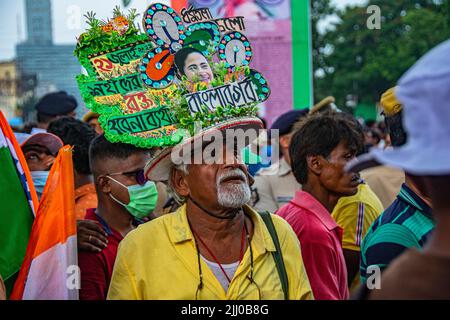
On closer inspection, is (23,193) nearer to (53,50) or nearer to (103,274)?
(103,274)

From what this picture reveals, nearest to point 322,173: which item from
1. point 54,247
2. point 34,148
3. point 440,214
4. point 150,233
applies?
point 150,233

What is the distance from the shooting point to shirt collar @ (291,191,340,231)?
13.2ft

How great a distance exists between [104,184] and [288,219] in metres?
1.09

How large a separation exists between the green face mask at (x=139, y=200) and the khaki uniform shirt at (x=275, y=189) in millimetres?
1828

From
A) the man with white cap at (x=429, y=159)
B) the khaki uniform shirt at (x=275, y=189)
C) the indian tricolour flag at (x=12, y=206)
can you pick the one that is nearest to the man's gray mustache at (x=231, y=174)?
the indian tricolour flag at (x=12, y=206)

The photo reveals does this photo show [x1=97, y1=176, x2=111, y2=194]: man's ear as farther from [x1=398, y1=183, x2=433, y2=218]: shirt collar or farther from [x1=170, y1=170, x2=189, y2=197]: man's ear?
[x1=398, y1=183, x2=433, y2=218]: shirt collar

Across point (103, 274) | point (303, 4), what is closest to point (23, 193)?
point (103, 274)

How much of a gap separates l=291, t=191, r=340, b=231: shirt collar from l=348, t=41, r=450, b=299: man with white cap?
2.07 m

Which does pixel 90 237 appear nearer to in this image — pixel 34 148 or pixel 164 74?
pixel 164 74

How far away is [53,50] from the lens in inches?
764

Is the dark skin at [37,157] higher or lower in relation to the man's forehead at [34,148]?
lower

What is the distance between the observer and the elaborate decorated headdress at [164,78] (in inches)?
137

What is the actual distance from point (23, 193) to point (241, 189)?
3.42 feet

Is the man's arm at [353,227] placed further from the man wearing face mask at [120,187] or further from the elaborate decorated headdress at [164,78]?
the elaborate decorated headdress at [164,78]
